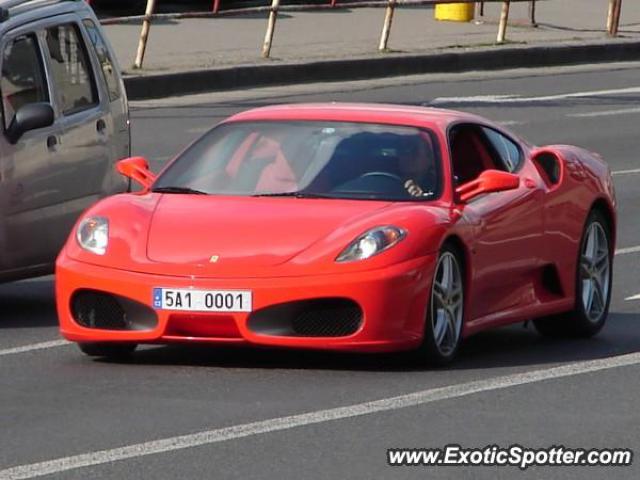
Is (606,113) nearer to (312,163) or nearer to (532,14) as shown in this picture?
(532,14)

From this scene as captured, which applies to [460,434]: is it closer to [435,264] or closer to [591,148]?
[435,264]

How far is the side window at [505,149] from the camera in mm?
10766

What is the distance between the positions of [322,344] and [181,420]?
1208 millimetres

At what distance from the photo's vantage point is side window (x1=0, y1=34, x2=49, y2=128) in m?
11.6

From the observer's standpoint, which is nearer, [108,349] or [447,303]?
[447,303]

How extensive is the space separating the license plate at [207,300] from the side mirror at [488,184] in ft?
4.26

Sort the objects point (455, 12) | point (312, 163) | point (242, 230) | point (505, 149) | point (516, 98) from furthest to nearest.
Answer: point (455, 12), point (516, 98), point (505, 149), point (312, 163), point (242, 230)

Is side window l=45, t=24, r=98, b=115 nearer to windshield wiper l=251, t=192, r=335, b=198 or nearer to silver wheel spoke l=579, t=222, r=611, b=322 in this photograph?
windshield wiper l=251, t=192, r=335, b=198

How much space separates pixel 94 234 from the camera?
31.7ft

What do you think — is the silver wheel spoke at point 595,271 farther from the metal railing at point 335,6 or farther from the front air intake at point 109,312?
the metal railing at point 335,6

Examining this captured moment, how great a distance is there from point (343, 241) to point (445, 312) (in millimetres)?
642

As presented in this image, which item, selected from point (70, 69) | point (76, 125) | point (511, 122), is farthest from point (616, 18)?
point (76, 125)

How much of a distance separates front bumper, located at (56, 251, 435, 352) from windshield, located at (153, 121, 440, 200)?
734 millimetres

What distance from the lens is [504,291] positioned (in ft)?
33.7
